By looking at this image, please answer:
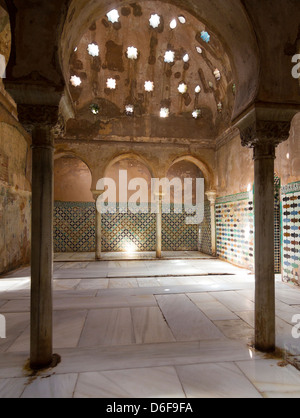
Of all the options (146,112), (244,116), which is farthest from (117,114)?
(244,116)

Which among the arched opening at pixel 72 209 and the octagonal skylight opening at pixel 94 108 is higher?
the octagonal skylight opening at pixel 94 108

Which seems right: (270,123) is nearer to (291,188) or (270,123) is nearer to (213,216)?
(291,188)

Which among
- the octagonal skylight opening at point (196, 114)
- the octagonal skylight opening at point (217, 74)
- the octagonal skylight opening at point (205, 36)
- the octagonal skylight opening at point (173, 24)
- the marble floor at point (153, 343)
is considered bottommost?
the marble floor at point (153, 343)

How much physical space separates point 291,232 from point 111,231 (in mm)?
7876

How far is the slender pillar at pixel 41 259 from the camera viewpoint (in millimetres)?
2580

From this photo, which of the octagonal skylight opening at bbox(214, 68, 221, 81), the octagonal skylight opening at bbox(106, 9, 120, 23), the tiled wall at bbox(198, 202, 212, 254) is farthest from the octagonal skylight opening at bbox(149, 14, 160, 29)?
the tiled wall at bbox(198, 202, 212, 254)

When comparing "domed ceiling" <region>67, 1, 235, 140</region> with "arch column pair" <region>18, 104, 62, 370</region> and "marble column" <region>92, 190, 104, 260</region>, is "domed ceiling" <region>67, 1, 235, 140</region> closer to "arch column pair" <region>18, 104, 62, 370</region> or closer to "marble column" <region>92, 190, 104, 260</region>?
"marble column" <region>92, 190, 104, 260</region>

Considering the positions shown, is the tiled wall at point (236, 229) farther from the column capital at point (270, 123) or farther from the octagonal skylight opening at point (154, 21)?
the octagonal skylight opening at point (154, 21)

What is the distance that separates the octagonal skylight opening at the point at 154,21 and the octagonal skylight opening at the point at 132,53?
92 centimetres

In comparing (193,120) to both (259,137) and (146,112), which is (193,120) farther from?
(259,137)

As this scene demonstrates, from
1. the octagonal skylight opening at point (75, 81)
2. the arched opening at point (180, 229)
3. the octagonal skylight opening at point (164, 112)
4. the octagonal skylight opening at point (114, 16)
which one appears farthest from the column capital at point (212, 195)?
the octagonal skylight opening at point (114, 16)

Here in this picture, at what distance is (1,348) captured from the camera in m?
3.01

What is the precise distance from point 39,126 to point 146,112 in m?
8.08

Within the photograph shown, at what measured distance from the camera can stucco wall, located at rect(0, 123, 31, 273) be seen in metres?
6.90
